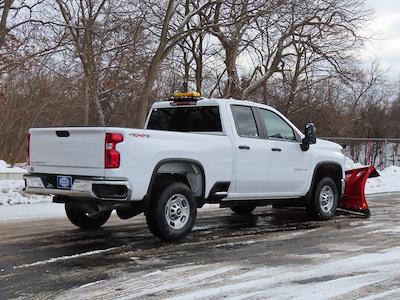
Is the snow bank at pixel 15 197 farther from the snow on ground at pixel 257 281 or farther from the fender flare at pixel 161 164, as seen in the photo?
the snow on ground at pixel 257 281

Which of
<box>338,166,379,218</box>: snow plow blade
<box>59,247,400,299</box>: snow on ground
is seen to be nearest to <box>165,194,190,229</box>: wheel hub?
<box>59,247,400,299</box>: snow on ground

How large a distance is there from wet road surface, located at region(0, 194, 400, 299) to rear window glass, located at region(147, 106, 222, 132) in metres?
1.66

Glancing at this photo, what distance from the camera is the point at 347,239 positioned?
810 centimetres

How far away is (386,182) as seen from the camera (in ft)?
62.5

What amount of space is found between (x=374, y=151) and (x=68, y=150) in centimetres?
1776

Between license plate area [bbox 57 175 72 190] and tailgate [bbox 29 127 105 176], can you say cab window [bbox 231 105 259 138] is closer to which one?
tailgate [bbox 29 127 105 176]

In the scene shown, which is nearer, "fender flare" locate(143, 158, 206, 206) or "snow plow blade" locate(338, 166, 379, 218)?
"fender flare" locate(143, 158, 206, 206)

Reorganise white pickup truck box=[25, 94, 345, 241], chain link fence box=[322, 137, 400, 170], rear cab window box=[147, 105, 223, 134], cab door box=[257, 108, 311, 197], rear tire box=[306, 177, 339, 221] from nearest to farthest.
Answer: white pickup truck box=[25, 94, 345, 241] → rear cab window box=[147, 105, 223, 134] → cab door box=[257, 108, 311, 197] → rear tire box=[306, 177, 339, 221] → chain link fence box=[322, 137, 400, 170]

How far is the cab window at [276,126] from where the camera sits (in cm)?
900

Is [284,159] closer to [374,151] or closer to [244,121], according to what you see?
[244,121]

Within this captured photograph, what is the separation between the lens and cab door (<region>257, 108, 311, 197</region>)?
29.2ft

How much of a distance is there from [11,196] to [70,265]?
6.32m

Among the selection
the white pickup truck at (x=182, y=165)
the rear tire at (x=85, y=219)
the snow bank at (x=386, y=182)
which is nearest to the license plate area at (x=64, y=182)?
the white pickup truck at (x=182, y=165)

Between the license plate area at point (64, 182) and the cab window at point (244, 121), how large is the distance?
2701 mm
